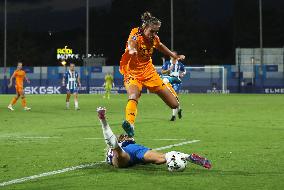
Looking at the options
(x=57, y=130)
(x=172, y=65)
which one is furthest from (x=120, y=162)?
(x=172, y=65)

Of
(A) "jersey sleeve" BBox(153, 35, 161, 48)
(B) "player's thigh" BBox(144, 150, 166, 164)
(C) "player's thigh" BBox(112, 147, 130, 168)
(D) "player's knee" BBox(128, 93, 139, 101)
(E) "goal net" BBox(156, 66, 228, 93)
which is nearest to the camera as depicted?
(B) "player's thigh" BBox(144, 150, 166, 164)

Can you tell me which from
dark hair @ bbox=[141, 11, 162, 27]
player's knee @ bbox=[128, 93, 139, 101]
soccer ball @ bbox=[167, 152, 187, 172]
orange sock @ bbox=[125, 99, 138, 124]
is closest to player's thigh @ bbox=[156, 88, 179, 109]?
player's knee @ bbox=[128, 93, 139, 101]

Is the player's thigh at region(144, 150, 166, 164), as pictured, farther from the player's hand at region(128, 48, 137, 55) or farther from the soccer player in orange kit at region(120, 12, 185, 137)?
the soccer player in orange kit at region(120, 12, 185, 137)

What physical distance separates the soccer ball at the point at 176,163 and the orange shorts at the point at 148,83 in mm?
4336

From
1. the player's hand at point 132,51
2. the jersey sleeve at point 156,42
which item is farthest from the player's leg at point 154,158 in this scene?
the jersey sleeve at point 156,42

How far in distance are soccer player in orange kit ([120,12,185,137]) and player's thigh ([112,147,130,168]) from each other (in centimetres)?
A: 306

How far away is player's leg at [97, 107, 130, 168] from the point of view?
925cm

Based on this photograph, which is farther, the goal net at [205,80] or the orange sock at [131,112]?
the goal net at [205,80]

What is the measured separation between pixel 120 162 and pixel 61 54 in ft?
286

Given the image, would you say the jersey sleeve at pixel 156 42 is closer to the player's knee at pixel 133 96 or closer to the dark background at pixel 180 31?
the player's knee at pixel 133 96

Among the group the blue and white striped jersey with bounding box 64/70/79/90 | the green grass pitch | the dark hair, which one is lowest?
the green grass pitch

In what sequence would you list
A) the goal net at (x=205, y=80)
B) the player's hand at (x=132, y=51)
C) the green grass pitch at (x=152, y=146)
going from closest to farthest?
Answer: the green grass pitch at (x=152, y=146) → the player's hand at (x=132, y=51) → the goal net at (x=205, y=80)

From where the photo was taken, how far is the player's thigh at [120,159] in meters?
9.70

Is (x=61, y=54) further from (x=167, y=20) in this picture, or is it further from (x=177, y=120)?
(x=177, y=120)
